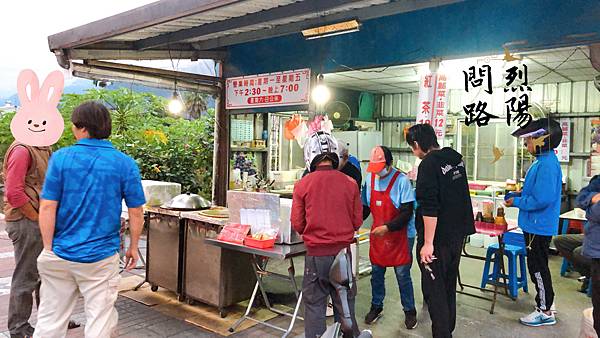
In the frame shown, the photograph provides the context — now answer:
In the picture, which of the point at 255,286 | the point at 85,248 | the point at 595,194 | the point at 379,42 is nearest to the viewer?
the point at 85,248

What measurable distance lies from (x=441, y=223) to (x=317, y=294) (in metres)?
1.14

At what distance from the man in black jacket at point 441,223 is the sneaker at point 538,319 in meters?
1.29

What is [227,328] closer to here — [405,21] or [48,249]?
[48,249]

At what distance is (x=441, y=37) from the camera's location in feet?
17.1

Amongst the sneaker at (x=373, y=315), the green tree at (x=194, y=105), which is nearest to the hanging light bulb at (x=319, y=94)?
the sneaker at (x=373, y=315)

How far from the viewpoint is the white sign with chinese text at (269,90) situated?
627 centimetres

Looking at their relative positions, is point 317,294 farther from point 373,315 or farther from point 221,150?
point 221,150

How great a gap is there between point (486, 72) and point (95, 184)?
3.74m

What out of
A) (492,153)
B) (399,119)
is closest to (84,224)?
(492,153)

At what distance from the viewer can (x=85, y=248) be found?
9.54 ft

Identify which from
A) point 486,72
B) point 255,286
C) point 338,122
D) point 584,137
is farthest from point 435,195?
point 584,137

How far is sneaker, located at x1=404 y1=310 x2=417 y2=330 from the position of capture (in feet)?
14.9

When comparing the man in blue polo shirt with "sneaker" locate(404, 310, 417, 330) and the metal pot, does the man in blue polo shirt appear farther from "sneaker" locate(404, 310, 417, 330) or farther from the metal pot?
"sneaker" locate(404, 310, 417, 330)
